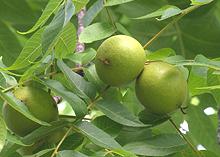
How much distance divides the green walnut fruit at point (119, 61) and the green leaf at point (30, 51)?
0.14 m

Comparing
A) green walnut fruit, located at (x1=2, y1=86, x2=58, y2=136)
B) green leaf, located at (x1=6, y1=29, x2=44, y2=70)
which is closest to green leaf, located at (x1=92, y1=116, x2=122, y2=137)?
green walnut fruit, located at (x1=2, y1=86, x2=58, y2=136)

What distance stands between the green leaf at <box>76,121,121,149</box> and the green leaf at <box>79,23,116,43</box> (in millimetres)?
226

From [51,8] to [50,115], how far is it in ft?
0.82

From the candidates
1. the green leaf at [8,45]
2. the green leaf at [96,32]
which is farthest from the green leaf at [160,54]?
the green leaf at [8,45]

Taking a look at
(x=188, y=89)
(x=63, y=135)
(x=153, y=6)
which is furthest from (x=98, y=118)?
(x=153, y=6)

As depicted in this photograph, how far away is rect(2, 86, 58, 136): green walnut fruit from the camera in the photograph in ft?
3.88

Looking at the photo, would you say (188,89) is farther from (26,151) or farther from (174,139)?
(26,151)

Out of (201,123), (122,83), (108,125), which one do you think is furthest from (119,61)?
(201,123)

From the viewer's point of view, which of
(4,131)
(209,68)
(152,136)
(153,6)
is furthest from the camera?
(153,6)

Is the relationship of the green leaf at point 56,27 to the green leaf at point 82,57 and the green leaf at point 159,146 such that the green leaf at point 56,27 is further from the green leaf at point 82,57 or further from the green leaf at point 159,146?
the green leaf at point 159,146

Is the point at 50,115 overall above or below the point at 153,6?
below

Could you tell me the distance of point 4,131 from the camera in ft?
3.46

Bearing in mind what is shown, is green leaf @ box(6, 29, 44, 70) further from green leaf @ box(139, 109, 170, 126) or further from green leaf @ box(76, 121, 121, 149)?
green leaf @ box(139, 109, 170, 126)

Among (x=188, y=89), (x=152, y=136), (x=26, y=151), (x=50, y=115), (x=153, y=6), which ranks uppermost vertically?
(x=153, y=6)
